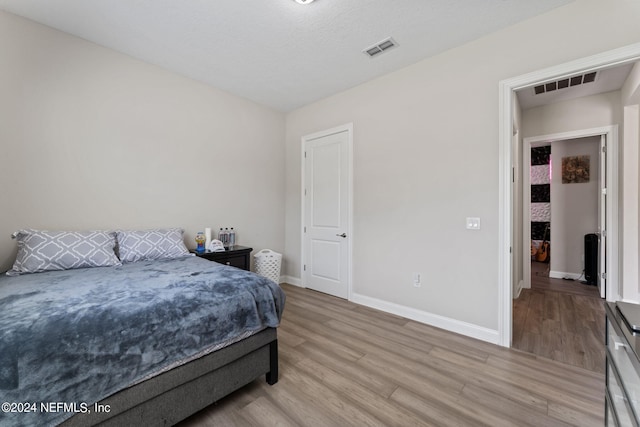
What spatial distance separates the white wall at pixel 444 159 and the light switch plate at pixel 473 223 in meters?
0.05

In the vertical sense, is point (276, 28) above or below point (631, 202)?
above

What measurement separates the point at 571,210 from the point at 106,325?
22.2 feet

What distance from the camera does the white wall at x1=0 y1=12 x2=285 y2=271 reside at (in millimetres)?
2301

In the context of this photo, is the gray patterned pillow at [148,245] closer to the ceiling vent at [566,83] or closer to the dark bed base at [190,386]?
the dark bed base at [190,386]

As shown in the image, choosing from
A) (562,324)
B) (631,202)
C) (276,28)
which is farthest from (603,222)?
(276,28)

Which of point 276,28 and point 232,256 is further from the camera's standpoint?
point 232,256

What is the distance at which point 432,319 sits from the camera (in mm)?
2850

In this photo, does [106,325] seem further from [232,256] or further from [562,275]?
[562,275]

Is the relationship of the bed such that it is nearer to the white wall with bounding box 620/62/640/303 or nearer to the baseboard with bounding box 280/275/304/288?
the baseboard with bounding box 280/275/304/288

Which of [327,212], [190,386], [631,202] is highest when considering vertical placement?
[631,202]

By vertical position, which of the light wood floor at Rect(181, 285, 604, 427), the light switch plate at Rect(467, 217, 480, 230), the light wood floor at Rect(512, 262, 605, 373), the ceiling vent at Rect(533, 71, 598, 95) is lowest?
the light wood floor at Rect(181, 285, 604, 427)

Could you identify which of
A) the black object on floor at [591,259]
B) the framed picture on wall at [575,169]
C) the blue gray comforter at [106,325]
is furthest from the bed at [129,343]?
the framed picture on wall at [575,169]

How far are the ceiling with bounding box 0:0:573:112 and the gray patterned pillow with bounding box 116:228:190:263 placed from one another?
6.25 feet

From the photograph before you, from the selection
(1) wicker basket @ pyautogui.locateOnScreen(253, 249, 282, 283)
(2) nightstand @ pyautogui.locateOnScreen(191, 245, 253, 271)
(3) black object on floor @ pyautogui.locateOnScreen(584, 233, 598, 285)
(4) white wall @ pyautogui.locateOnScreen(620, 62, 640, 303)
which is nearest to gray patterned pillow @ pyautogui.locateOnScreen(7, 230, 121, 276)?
(2) nightstand @ pyautogui.locateOnScreen(191, 245, 253, 271)
